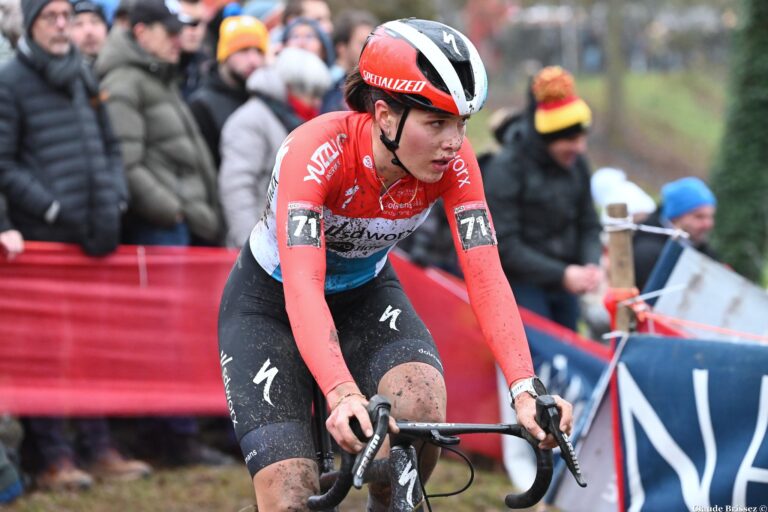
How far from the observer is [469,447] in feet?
28.3

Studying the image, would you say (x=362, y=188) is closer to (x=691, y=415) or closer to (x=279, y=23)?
(x=691, y=415)

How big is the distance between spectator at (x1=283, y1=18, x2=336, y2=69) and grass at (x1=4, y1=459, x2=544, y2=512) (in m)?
3.44

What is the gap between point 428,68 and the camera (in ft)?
13.7

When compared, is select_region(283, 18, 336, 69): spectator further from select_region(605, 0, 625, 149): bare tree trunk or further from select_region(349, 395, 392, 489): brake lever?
select_region(605, 0, 625, 149): bare tree trunk

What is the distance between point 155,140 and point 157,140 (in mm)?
14

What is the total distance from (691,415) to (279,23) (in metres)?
6.86

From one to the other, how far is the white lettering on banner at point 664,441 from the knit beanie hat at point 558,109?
2387 mm

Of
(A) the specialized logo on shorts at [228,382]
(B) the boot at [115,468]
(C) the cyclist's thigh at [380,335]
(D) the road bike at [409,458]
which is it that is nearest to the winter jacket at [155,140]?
(B) the boot at [115,468]

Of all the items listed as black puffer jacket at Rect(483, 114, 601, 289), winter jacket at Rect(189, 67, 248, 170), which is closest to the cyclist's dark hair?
black puffer jacket at Rect(483, 114, 601, 289)

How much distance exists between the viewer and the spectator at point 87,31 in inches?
335

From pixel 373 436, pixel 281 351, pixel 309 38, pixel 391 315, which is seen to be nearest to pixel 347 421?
pixel 373 436

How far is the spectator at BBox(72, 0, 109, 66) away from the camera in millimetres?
8500

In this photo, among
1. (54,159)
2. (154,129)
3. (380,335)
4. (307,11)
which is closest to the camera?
(380,335)

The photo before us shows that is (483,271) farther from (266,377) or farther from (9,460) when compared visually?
(9,460)
